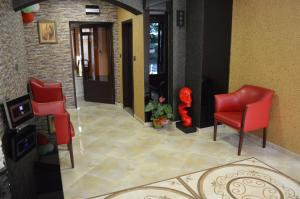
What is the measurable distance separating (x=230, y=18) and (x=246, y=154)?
2.24 metres

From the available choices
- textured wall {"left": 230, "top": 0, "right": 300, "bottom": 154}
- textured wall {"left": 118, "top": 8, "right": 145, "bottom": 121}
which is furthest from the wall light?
textured wall {"left": 230, "top": 0, "right": 300, "bottom": 154}

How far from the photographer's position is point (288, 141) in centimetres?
366

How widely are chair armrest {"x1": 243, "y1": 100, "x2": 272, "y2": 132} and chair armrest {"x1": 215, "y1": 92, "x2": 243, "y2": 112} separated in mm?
461

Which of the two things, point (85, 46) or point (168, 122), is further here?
point (85, 46)

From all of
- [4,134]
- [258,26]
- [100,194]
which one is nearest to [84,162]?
[100,194]

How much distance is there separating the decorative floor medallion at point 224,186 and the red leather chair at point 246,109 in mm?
618

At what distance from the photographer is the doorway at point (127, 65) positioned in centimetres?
577

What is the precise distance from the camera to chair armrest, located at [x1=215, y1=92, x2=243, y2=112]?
409cm

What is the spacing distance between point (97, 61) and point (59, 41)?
1.15m

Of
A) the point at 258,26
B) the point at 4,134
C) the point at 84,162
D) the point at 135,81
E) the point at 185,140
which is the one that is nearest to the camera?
the point at 4,134

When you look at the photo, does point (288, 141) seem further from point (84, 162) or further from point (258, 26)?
point (84, 162)

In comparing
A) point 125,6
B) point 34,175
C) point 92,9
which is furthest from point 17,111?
point 92,9

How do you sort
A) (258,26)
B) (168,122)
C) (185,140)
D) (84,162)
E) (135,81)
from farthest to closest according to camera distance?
(135,81)
(168,122)
(185,140)
(258,26)
(84,162)

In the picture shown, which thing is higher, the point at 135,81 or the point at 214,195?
the point at 135,81
